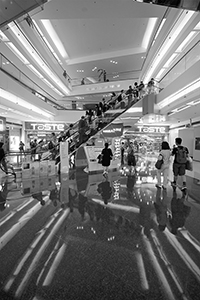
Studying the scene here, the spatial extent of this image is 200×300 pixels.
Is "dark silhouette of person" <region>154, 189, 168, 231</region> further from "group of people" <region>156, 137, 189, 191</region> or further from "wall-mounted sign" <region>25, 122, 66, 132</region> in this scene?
"wall-mounted sign" <region>25, 122, 66, 132</region>

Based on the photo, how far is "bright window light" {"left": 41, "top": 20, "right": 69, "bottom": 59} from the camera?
11688mm

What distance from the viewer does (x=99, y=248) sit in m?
2.51

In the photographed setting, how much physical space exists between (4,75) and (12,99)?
2171 mm

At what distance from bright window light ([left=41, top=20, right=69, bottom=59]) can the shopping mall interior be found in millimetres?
96

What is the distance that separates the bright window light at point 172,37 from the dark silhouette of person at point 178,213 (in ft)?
32.2

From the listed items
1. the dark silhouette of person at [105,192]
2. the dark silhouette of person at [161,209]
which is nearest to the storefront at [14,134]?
the dark silhouette of person at [105,192]

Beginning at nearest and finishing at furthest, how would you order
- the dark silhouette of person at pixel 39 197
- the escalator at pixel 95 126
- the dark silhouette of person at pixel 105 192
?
the dark silhouette of person at pixel 39 197
the dark silhouette of person at pixel 105 192
the escalator at pixel 95 126

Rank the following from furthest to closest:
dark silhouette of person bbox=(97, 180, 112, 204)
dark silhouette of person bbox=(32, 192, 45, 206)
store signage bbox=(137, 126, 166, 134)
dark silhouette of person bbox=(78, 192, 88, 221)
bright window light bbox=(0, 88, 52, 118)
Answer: store signage bbox=(137, 126, 166, 134) → bright window light bbox=(0, 88, 52, 118) → dark silhouette of person bbox=(97, 180, 112, 204) → dark silhouette of person bbox=(32, 192, 45, 206) → dark silhouette of person bbox=(78, 192, 88, 221)

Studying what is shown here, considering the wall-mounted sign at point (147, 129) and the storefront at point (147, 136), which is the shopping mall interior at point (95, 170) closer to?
the wall-mounted sign at point (147, 129)

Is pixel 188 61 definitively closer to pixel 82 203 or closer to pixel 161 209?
pixel 161 209

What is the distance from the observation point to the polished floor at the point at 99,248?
5.95 ft

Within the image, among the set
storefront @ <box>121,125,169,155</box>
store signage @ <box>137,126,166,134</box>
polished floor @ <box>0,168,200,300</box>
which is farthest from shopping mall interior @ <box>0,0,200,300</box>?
storefront @ <box>121,125,169,155</box>

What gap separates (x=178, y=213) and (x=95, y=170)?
247 inches

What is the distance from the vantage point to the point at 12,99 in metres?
10.9
